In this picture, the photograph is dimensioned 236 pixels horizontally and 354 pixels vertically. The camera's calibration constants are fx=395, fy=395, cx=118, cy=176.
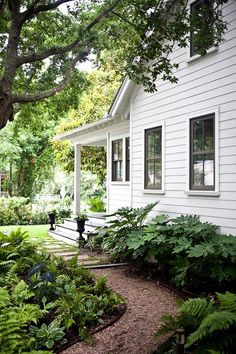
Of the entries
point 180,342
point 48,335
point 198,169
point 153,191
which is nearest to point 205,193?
point 198,169

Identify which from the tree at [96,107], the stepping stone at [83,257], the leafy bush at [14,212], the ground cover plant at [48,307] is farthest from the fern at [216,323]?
the leafy bush at [14,212]

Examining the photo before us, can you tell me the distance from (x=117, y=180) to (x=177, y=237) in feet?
18.4

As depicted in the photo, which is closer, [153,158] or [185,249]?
[185,249]

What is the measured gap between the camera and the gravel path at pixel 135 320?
4.72 meters

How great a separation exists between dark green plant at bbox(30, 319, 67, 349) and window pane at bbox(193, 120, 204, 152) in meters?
4.54

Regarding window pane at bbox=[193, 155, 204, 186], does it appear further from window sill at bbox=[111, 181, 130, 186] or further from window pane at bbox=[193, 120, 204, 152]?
window sill at bbox=[111, 181, 130, 186]

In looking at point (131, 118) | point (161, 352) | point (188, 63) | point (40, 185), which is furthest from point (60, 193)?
point (161, 352)

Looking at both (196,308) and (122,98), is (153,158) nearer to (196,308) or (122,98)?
(122,98)

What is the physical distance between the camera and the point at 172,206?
878 cm

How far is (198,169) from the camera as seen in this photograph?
8016 millimetres

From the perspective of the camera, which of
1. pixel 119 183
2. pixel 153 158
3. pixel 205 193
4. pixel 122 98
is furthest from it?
pixel 119 183

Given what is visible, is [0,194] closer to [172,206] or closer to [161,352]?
[172,206]

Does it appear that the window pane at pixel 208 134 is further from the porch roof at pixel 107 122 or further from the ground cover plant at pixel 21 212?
the ground cover plant at pixel 21 212

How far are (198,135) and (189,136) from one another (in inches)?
9.4
